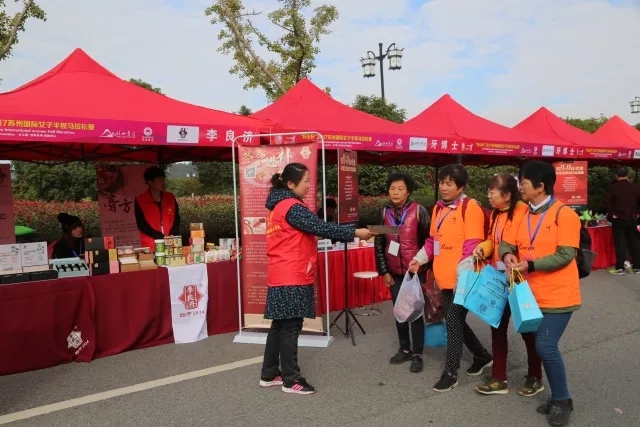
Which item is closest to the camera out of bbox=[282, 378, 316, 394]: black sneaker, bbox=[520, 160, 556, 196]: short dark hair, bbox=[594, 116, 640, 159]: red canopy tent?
bbox=[520, 160, 556, 196]: short dark hair

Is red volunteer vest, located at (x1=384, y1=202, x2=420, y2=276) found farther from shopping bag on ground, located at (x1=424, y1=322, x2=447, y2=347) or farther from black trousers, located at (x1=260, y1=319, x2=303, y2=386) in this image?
black trousers, located at (x1=260, y1=319, x2=303, y2=386)

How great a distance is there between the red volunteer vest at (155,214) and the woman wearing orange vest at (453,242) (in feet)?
Result: 11.4

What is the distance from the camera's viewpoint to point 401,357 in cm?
435

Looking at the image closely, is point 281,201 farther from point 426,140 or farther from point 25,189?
point 25,189

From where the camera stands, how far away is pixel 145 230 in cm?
592

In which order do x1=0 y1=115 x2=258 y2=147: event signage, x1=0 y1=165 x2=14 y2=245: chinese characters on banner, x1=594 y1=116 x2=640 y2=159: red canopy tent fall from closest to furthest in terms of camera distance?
1. x1=0 y1=115 x2=258 y2=147: event signage
2. x1=0 y1=165 x2=14 y2=245: chinese characters on banner
3. x1=594 y1=116 x2=640 y2=159: red canopy tent

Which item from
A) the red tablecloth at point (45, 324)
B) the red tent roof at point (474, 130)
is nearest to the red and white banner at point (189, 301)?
the red tablecloth at point (45, 324)

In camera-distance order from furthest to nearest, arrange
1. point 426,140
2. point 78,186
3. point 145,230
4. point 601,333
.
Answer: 1. point 78,186
2. point 426,140
3. point 145,230
4. point 601,333

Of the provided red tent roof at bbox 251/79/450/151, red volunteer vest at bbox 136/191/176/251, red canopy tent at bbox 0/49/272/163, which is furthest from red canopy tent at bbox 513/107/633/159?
red volunteer vest at bbox 136/191/176/251

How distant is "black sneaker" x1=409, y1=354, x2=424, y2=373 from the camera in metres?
4.11

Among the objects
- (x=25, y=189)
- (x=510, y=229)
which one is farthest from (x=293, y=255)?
(x=25, y=189)

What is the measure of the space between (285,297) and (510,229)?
62.7 inches

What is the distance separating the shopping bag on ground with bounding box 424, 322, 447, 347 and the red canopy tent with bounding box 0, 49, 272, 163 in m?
2.95

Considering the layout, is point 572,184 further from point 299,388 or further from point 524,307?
point 299,388
